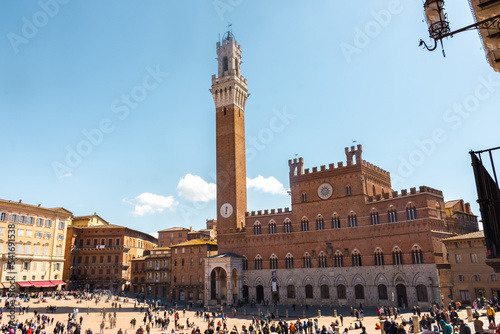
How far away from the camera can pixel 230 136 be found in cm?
6159

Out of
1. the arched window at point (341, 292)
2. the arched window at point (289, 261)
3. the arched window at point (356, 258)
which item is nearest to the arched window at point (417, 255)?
the arched window at point (356, 258)

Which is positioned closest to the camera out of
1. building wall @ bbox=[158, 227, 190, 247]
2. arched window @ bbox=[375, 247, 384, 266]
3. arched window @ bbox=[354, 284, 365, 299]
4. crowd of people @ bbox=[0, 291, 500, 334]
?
crowd of people @ bbox=[0, 291, 500, 334]

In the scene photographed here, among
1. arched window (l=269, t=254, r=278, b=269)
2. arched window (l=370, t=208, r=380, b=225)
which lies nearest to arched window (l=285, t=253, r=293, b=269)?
arched window (l=269, t=254, r=278, b=269)

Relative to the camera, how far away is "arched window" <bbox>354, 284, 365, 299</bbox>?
45531 millimetres

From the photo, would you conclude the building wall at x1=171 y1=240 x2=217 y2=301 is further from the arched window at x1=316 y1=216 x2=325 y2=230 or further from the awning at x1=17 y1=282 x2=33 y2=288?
the awning at x1=17 y1=282 x2=33 y2=288

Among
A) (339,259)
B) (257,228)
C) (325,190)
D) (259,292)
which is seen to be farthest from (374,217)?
(259,292)

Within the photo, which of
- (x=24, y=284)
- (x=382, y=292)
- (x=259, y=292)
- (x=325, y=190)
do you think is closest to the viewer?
(x=382, y=292)

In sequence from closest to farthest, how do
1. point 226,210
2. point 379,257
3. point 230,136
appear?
point 379,257
point 226,210
point 230,136

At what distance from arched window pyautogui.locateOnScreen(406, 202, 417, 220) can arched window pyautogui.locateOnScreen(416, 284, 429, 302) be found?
24.5 feet

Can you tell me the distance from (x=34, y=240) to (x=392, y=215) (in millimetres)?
50426

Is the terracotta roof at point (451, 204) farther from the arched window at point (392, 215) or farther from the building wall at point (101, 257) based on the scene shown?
the building wall at point (101, 257)

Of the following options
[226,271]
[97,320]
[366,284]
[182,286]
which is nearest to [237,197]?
[226,271]

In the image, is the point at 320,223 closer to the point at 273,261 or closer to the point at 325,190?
the point at 325,190

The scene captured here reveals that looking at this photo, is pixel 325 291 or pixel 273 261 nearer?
pixel 325 291
